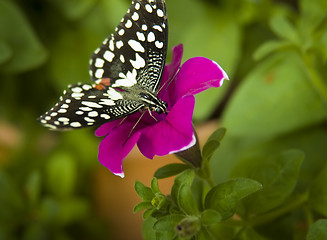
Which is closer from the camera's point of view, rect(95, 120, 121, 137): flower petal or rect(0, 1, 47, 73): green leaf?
rect(95, 120, 121, 137): flower petal

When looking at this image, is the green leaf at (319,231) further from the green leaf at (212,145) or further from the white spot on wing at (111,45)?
the white spot on wing at (111,45)

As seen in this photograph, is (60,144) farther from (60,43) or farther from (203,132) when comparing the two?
(203,132)

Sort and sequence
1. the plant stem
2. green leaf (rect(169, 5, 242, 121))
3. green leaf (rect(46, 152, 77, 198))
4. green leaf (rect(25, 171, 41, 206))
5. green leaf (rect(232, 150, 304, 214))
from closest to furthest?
green leaf (rect(232, 150, 304, 214)) → the plant stem → green leaf (rect(25, 171, 41, 206)) → green leaf (rect(169, 5, 242, 121)) → green leaf (rect(46, 152, 77, 198))

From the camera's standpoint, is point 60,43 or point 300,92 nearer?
point 300,92

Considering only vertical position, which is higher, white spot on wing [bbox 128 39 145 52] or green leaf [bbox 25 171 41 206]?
white spot on wing [bbox 128 39 145 52]

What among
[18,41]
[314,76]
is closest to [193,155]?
[314,76]

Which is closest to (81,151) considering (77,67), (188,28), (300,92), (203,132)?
(77,67)

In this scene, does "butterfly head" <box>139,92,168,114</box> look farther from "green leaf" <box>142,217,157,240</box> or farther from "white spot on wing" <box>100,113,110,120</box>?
A: "green leaf" <box>142,217,157,240</box>

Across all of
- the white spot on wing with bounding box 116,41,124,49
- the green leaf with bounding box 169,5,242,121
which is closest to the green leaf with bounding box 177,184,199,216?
the white spot on wing with bounding box 116,41,124,49
